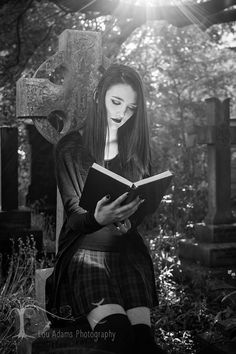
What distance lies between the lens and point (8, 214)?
6.34 meters

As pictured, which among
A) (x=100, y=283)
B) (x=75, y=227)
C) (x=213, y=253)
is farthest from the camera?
(x=213, y=253)

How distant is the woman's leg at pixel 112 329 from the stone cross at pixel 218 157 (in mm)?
3292

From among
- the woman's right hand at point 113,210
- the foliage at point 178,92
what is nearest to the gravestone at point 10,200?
the foliage at point 178,92

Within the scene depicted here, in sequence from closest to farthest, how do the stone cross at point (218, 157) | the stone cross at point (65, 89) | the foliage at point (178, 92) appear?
1. the stone cross at point (65, 89)
2. the stone cross at point (218, 157)
3. the foliage at point (178, 92)

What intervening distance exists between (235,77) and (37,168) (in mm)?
6142

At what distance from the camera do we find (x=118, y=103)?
284 centimetres

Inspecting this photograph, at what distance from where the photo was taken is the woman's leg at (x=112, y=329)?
255 centimetres

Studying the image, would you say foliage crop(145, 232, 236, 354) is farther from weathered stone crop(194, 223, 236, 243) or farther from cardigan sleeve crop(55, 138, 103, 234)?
cardigan sleeve crop(55, 138, 103, 234)

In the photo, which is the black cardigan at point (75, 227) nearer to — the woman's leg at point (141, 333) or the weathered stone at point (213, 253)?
the woman's leg at point (141, 333)

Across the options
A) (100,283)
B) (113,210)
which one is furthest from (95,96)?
(100,283)

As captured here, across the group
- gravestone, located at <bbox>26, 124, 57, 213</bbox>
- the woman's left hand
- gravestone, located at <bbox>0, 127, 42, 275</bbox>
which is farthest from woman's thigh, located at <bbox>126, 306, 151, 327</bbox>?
gravestone, located at <bbox>26, 124, 57, 213</bbox>

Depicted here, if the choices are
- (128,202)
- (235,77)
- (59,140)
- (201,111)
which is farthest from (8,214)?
(235,77)

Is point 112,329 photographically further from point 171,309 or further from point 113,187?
point 171,309

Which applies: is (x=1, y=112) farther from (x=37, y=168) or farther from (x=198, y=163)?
(x=198, y=163)
